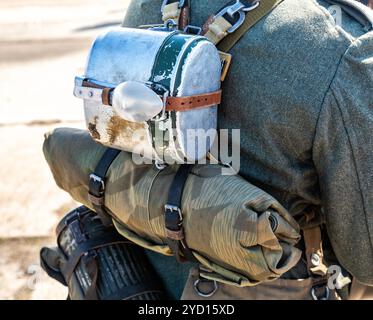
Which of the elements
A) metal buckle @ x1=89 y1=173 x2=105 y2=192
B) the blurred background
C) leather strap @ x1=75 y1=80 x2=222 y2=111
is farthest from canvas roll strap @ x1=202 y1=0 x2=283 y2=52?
the blurred background

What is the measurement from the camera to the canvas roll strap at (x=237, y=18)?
1.22 metres

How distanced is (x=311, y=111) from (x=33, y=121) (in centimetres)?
378

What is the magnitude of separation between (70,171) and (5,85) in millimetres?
4521

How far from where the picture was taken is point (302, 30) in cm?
118

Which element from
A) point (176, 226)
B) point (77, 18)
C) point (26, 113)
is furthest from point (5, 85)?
point (176, 226)

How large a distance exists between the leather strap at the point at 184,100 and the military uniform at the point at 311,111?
0.09 meters

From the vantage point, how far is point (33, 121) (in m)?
4.63

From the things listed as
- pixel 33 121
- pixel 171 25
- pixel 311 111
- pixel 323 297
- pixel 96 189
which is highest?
pixel 171 25

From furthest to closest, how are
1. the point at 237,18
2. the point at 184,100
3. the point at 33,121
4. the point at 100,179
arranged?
the point at 33,121, the point at 100,179, the point at 237,18, the point at 184,100

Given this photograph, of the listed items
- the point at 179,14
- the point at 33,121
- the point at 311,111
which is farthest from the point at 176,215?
the point at 33,121

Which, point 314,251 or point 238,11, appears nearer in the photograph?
point 238,11

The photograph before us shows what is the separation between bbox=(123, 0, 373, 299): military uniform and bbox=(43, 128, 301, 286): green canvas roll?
0.37 ft

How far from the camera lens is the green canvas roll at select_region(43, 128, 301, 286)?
1124 millimetres

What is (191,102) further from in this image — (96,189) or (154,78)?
(96,189)
